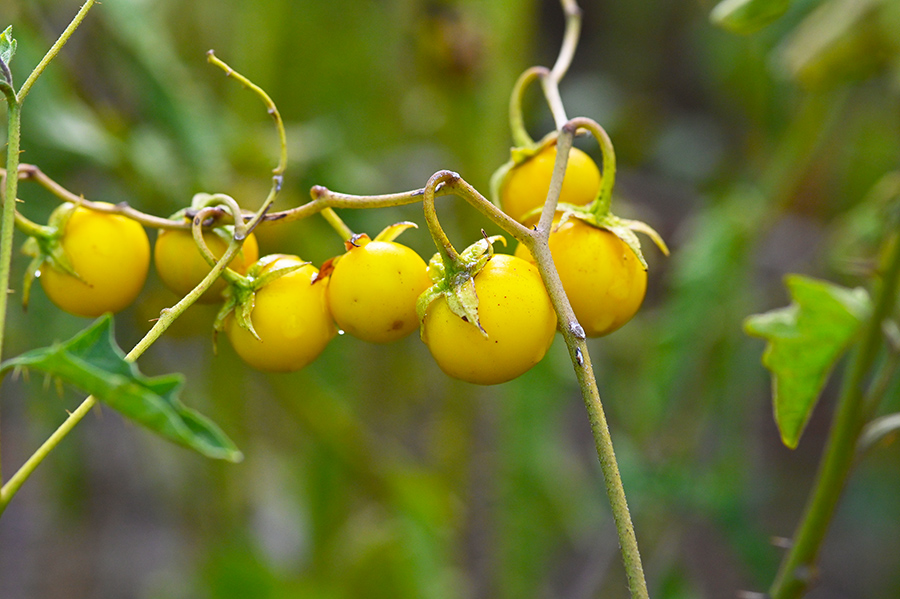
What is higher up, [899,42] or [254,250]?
[899,42]

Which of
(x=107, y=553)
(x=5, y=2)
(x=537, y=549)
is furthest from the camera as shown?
(x=107, y=553)

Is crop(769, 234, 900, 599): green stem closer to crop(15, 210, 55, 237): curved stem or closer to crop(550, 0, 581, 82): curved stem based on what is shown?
crop(550, 0, 581, 82): curved stem

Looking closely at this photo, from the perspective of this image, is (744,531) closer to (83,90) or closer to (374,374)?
(374,374)

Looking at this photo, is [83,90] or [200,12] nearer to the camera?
[83,90]

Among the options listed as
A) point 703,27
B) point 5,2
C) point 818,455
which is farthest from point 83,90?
point 818,455

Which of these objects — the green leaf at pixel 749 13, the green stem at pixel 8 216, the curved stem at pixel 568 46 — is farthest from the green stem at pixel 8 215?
the green leaf at pixel 749 13

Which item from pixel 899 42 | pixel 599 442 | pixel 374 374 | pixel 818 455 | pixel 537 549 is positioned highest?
pixel 899 42
